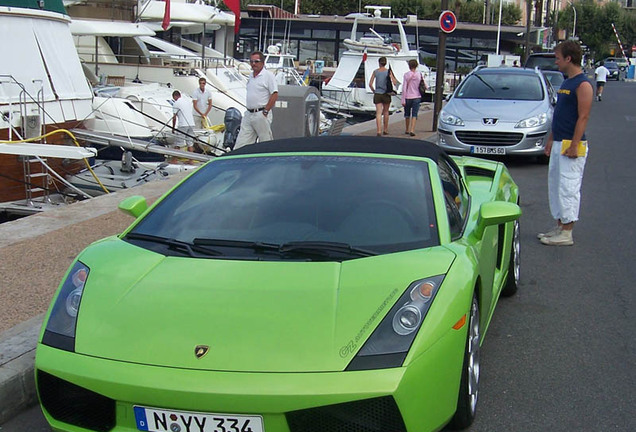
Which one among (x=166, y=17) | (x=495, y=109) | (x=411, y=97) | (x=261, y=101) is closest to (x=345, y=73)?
(x=166, y=17)

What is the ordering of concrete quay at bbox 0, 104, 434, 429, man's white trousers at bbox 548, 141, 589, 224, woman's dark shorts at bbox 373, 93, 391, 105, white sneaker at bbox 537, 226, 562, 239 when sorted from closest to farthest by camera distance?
concrete quay at bbox 0, 104, 434, 429, man's white trousers at bbox 548, 141, 589, 224, white sneaker at bbox 537, 226, 562, 239, woman's dark shorts at bbox 373, 93, 391, 105

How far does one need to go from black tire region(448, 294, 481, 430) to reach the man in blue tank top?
4.04m

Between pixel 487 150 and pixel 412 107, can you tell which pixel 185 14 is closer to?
pixel 412 107

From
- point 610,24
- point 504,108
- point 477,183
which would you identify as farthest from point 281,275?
point 610,24

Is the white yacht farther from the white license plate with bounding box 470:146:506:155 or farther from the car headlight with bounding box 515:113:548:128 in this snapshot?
the white license plate with bounding box 470:146:506:155

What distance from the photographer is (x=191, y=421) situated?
308 cm

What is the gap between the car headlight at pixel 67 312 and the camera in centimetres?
344

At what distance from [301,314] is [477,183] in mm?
2976

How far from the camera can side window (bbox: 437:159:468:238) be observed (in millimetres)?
4281

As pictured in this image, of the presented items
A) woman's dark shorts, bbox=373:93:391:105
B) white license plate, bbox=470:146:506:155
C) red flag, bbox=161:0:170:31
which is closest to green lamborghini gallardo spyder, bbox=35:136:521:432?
white license plate, bbox=470:146:506:155

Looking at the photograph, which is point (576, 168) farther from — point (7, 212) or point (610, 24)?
point (610, 24)

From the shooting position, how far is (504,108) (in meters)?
13.7

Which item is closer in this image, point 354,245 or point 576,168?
point 354,245

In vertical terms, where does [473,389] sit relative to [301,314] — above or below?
below
